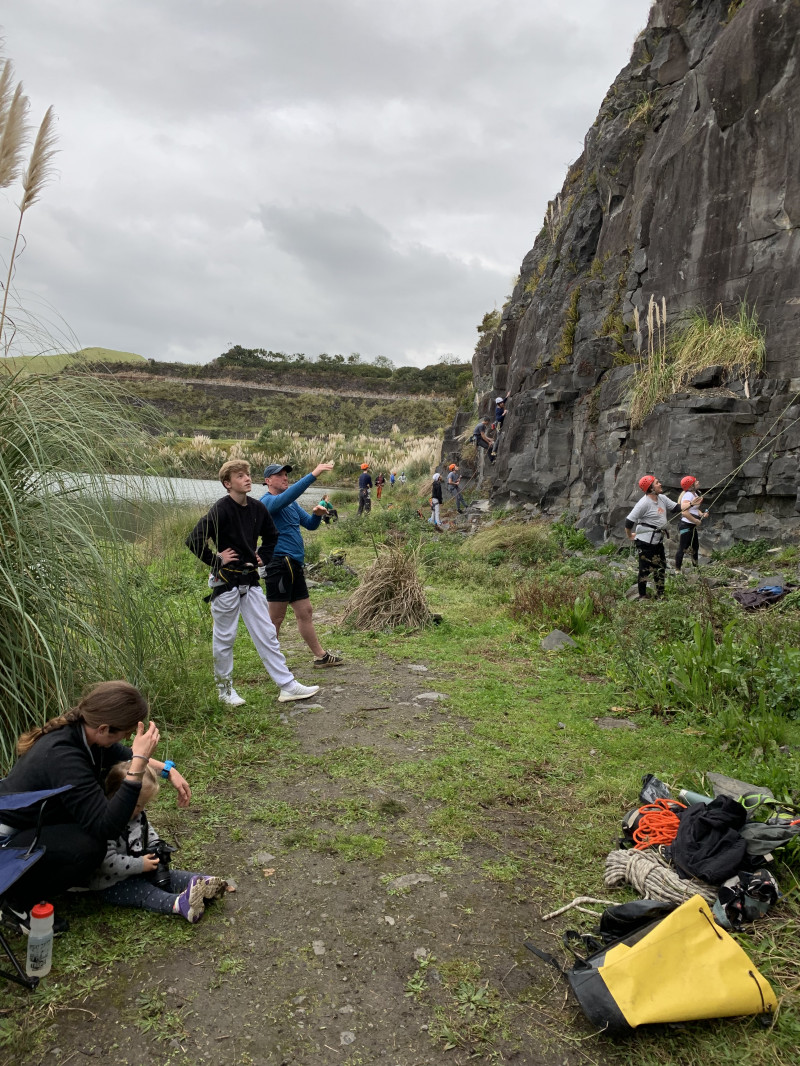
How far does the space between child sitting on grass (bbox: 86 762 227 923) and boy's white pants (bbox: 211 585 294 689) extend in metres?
2.27

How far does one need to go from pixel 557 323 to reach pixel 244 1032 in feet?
58.2

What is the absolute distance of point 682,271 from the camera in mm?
12266

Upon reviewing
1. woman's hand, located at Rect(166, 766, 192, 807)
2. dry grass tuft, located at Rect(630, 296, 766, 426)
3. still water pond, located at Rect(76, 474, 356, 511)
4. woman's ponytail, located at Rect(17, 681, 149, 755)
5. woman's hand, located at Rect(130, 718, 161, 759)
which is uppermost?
dry grass tuft, located at Rect(630, 296, 766, 426)

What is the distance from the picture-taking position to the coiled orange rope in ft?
10.9

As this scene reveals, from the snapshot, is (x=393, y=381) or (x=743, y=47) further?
(x=393, y=381)

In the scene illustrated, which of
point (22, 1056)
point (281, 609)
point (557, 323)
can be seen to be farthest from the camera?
point (557, 323)

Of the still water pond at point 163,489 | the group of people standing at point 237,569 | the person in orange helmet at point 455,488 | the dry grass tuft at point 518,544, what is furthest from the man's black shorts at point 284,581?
the person in orange helmet at point 455,488

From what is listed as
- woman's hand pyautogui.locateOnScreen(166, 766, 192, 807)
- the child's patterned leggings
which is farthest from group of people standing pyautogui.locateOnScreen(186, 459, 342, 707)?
the child's patterned leggings

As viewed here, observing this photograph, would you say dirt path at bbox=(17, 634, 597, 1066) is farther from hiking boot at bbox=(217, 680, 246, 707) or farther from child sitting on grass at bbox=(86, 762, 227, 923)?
hiking boot at bbox=(217, 680, 246, 707)

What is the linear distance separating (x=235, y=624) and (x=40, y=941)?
295 cm

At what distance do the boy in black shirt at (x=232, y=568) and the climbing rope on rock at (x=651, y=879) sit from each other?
306 cm

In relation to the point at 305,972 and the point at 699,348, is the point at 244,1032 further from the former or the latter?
the point at 699,348

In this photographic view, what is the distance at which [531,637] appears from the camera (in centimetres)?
793

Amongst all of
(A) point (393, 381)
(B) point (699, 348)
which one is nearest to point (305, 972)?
(B) point (699, 348)
